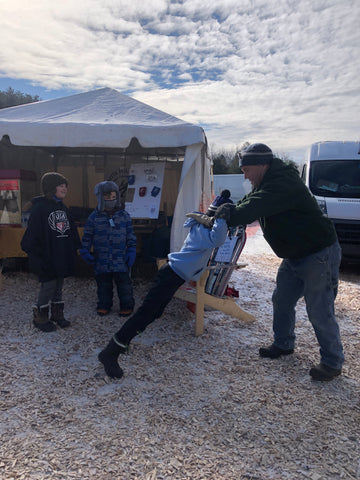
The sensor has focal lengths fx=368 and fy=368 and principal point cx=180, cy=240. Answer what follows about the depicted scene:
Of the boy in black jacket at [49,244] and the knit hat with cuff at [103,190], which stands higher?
the knit hat with cuff at [103,190]

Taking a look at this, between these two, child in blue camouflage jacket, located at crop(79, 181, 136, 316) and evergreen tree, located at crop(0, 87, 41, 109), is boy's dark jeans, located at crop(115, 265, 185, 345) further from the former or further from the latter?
evergreen tree, located at crop(0, 87, 41, 109)

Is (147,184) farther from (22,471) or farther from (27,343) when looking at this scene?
(22,471)

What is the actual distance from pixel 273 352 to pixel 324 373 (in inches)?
21.7

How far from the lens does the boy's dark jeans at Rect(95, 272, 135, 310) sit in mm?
4801

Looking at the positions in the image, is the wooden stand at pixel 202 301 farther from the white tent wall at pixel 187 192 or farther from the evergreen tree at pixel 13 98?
the evergreen tree at pixel 13 98

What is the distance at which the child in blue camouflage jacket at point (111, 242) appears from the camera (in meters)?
4.70

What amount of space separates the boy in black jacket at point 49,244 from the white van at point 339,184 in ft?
17.1

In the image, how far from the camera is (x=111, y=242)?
474cm

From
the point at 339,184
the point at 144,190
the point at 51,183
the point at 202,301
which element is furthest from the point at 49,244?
the point at 339,184

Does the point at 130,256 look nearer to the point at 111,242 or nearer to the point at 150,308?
the point at 111,242

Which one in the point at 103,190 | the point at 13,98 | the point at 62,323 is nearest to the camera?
the point at 62,323

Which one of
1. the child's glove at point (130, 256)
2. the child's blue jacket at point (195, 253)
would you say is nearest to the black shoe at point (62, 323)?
the child's glove at point (130, 256)

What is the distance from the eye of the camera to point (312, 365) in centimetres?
348

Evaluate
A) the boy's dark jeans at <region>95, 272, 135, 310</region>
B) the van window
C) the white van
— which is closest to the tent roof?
the boy's dark jeans at <region>95, 272, 135, 310</region>
